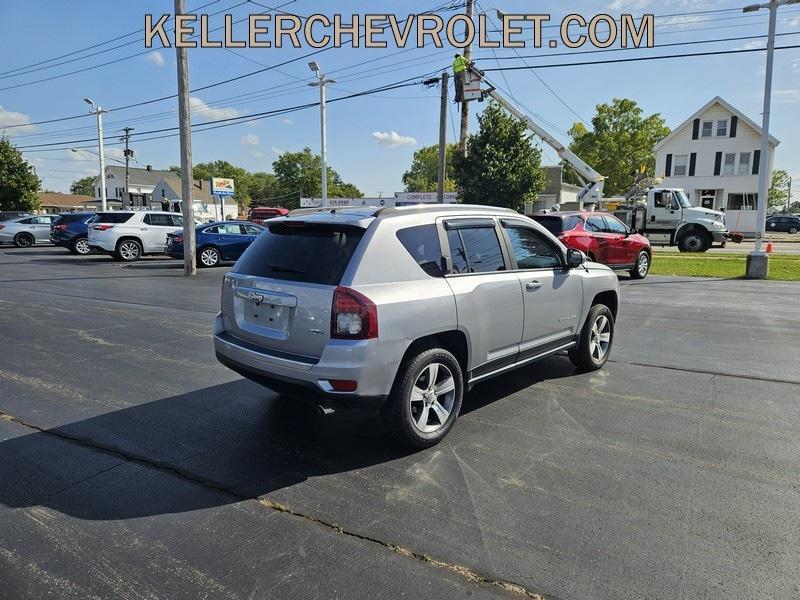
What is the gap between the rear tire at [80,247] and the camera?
71.4 feet

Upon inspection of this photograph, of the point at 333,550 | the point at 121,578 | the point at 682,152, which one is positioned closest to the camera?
the point at 121,578

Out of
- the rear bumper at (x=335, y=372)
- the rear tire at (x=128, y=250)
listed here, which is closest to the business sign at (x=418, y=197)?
the rear tire at (x=128, y=250)

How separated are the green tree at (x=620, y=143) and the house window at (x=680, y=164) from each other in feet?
31.5

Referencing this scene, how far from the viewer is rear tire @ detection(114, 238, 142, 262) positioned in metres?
19.3

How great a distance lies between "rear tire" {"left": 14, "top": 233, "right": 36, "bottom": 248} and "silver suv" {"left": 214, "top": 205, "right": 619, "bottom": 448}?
27845 mm

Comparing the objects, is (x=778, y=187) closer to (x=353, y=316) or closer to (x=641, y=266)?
(x=641, y=266)

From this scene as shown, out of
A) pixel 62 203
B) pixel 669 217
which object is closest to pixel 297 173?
pixel 62 203

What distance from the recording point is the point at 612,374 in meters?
5.74

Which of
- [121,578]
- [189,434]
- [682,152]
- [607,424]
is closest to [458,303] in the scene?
[607,424]

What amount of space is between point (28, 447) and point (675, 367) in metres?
6.14

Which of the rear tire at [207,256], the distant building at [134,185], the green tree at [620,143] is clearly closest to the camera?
the rear tire at [207,256]

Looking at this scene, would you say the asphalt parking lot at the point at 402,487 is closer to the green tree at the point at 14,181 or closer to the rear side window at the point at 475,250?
the rear side window at the point at 475,250

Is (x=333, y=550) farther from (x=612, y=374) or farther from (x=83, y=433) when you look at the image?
(x=612, y=374)

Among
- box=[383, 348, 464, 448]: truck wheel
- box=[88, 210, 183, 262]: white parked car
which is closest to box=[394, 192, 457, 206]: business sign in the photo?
box=[88, 210, 183, 262]: white parked car
